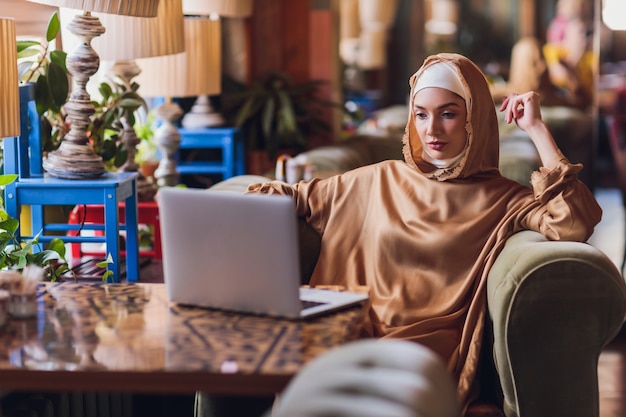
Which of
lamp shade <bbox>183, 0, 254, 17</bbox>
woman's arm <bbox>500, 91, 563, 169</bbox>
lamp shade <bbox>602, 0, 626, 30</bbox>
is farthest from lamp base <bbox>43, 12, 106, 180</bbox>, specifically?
lamp shade <bbox>602, 0, 626, 30</bbox>

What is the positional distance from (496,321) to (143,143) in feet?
9.58

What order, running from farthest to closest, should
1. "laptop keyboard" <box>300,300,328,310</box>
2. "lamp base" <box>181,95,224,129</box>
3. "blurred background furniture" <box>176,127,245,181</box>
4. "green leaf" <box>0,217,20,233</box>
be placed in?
"lamp base" <box>181,95,224,129</box> < "blurred background furniture" <box>176,127,245,181</box> < "green leaf" <box>0,217,20,233</box> < "laptop keyboard" <box>300,300,328,310</box>

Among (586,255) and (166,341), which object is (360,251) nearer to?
(586,255)

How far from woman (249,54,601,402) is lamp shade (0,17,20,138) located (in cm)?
68

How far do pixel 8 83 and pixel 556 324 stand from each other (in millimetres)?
1409

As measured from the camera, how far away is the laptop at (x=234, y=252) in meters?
1.94

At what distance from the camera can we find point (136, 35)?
3623 millimetres

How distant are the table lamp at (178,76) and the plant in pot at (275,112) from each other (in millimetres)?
1162

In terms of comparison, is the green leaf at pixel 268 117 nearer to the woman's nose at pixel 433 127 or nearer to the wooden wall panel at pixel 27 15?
the wooden wall panel at pixel 27 15

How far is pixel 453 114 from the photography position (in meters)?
2.78

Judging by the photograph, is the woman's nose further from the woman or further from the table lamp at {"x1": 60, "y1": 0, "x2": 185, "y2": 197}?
the table lamp at {"x1": 60, "y1": 0, "x2": 185, "y2": 197}

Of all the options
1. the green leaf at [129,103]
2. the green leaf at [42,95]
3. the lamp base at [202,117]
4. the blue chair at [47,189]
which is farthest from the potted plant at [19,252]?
the lamp base at [202,117]

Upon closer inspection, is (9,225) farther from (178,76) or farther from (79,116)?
(178,76)

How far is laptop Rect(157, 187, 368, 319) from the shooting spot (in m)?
1.94
